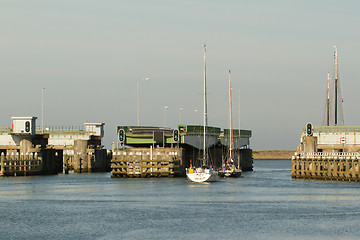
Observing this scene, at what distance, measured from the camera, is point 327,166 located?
379ft

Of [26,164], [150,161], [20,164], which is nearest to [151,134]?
[150,161]

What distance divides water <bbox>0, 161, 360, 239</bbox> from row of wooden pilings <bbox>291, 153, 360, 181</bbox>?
3.17 meters

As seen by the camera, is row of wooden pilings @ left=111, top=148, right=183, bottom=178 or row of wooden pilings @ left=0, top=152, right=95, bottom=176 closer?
row of wooden pilings @ left=111, top=148, right=183, bottom=178

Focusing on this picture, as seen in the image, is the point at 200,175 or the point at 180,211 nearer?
the point at 180,211

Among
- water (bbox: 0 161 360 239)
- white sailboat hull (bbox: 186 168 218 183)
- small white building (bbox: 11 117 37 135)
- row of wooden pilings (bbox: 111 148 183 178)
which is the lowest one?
water (bbox: 0 161 360 239)

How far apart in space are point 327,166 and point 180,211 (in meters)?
45.8

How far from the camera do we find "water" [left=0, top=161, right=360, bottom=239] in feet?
201

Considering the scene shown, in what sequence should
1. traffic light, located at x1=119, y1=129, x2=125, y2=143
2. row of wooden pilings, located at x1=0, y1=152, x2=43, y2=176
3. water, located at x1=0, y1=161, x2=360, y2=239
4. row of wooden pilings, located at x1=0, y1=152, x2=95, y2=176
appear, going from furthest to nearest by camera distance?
row of wooden pilings, located at x1=0, y1=152, x2=95, y2=176
row of wooden pilings, located at x1=0, y1=152, x2=43, y2=176
traffic light, located at x1=119, y1=129, x2=125, y2=143
water, located at x1=0, y1=161, x2=360, y2=239

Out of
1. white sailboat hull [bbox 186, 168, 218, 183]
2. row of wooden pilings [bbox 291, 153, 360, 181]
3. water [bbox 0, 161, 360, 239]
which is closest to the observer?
water [bbox 0, 161, 360, 239]

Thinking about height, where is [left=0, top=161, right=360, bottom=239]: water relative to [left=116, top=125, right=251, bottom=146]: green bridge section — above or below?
below

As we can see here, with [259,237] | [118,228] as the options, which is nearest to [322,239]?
[259,237]

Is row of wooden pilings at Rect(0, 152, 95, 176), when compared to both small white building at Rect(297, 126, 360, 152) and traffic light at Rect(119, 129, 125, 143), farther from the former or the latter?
small white building at Rect(297, 126, 360, 152)

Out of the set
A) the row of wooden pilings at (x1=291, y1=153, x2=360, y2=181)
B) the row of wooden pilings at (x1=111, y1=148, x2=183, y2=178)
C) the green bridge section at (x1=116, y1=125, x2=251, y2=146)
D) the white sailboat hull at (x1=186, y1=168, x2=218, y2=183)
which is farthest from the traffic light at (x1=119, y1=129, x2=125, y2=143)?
the row of wooden pilings at (x1=291, y1=153, x2=360, y2=181)

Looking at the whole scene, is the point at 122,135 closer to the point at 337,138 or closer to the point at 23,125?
the point at 23,125
